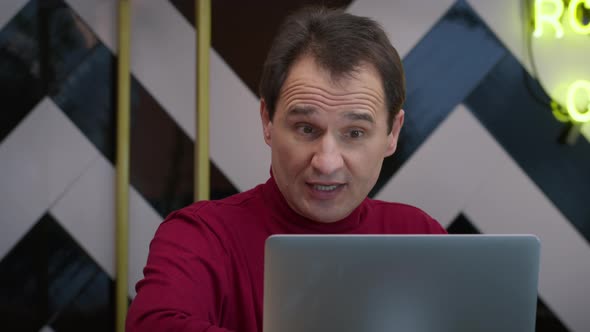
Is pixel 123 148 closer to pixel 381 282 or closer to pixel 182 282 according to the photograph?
pixel 182 282

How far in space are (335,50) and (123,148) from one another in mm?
1135

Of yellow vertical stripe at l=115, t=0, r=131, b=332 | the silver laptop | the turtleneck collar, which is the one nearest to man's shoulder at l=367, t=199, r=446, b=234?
the turtleneck collar

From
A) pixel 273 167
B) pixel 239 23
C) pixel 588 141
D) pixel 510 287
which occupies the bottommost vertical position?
pixel 588 141

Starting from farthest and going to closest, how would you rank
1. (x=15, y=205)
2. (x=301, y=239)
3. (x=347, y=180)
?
(x=15, y=205)
(x=347, y=180)
(x=301, y=239)

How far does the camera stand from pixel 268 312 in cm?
77

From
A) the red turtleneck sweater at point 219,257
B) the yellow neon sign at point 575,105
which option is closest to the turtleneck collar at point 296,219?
the red turtleneck sweater at point 219,257

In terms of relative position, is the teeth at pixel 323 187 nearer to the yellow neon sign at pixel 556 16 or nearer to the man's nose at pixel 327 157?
the man's nose at pixel 327 157

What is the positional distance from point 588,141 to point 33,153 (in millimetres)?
1844

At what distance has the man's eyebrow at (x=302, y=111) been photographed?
1.13 metres

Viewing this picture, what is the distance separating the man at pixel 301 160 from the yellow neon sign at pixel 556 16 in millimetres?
1188

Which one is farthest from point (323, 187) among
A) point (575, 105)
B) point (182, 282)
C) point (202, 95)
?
point (575, 105)

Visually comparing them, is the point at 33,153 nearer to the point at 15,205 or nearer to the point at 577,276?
the point at 15,205

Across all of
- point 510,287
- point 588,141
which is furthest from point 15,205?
point 588,141

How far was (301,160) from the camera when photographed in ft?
3.82
